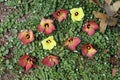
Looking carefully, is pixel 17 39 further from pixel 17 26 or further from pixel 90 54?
pixel 90 54

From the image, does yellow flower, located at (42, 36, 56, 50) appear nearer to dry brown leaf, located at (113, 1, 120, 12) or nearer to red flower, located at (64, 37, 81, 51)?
red flower, located at (64, 37, 81, 51)

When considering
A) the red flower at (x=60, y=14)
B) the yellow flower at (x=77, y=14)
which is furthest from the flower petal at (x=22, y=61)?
the yellow flower at (x=77, y=14)

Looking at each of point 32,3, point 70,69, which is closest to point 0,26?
point 32,3

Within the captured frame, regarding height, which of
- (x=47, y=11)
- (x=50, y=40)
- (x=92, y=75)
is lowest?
(x=92, y=75)

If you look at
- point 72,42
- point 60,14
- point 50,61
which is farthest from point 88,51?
point 60,14

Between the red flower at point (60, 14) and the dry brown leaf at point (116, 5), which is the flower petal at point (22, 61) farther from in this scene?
the dry brown leaf at point (116, 5)

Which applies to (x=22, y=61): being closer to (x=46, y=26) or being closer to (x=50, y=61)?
(x=50, y=61)
